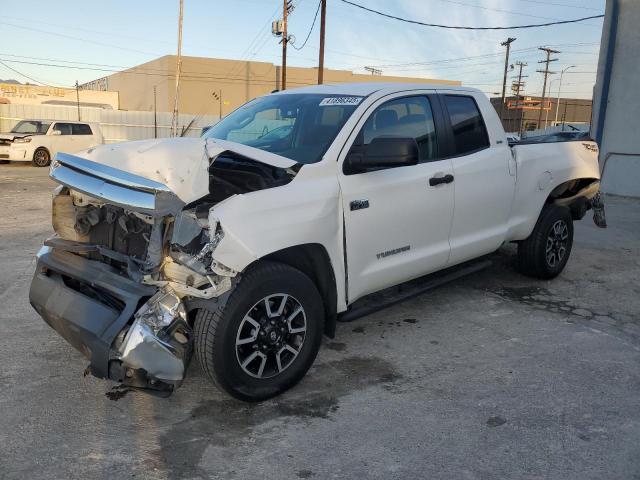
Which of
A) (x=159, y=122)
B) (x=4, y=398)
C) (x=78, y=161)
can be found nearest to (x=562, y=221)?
→ (x=78, y=161)

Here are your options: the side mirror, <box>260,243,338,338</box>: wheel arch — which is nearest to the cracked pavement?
<box>260,243,338,338</box>: wheel arch

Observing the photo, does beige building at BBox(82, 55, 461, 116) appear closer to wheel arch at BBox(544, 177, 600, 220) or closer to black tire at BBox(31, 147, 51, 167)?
black tire at BBox(31, 147, 51, 167)

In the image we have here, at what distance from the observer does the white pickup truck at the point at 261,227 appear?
2.89 m

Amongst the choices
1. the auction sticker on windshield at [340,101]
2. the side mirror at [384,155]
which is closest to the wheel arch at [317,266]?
the side mirror at [384,155]

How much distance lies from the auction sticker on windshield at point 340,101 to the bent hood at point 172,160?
2.92ft

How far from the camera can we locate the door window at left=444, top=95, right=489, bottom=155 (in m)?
4.48

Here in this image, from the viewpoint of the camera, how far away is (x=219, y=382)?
3.05 m

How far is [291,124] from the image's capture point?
4.12 m

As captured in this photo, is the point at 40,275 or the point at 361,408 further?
the point at 40,275

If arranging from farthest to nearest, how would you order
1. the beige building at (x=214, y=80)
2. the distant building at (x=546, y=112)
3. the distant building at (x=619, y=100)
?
the distant building at (x=546, y=112), the beige building at (x=214, y=80), the distant building at (x=619, y=100)

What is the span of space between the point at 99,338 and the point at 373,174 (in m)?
1.98

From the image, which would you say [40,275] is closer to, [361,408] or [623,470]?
[361,408]

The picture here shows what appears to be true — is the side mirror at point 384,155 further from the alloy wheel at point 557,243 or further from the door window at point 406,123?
the alloy wheel at point 557,243

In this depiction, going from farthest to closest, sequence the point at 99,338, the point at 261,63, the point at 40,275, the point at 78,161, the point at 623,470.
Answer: the point at 261,63 → the point at 40,275 → the point at 78,161 → the point at 99,338 → the point at 623,470
